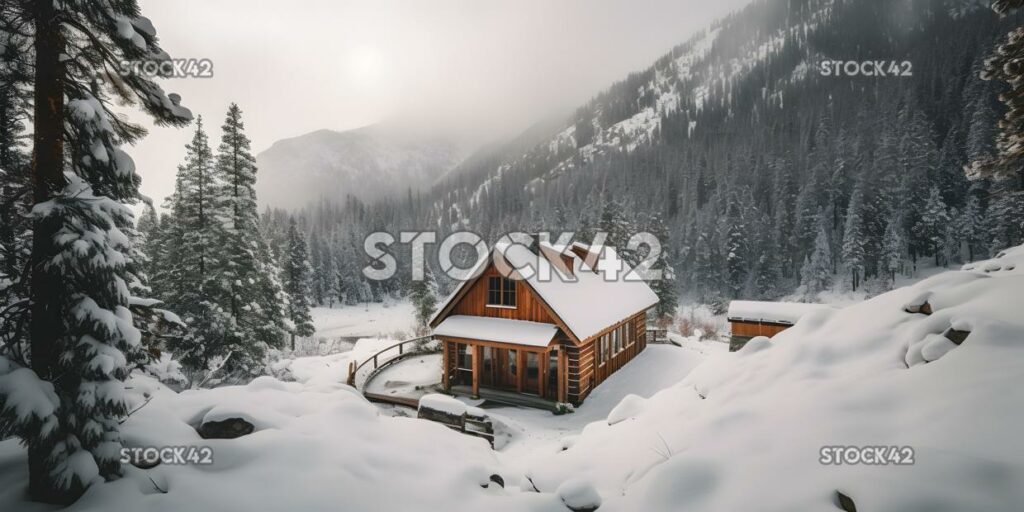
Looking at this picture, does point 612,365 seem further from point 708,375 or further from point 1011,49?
point 1011,49

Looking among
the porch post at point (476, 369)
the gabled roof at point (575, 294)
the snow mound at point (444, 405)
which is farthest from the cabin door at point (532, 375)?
the snow mound at point (444, 405)

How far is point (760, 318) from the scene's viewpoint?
13906 millimetres

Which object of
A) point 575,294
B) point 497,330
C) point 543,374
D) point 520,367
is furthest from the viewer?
point 575,294

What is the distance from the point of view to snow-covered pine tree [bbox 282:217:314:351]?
41156 millimetres

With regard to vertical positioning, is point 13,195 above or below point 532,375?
above

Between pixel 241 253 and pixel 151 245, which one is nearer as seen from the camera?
pixel 241 253

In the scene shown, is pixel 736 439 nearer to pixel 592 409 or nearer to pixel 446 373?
pixel 592 409

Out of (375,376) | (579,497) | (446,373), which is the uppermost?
(579,497)

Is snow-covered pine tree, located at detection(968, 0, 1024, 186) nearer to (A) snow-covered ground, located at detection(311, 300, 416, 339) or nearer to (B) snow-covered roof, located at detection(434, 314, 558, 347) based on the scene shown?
(B) snow-covered roof, located at detection(434, 314, 558, 347)

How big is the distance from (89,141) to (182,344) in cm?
1957

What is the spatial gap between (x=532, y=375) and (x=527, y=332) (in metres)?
2.93

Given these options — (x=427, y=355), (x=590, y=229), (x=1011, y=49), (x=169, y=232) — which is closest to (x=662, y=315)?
(x=590, y=229)

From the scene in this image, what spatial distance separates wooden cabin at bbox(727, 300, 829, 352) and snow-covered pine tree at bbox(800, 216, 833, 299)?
2029 inches

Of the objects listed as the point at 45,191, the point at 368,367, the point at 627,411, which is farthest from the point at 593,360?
the point at 45,191
